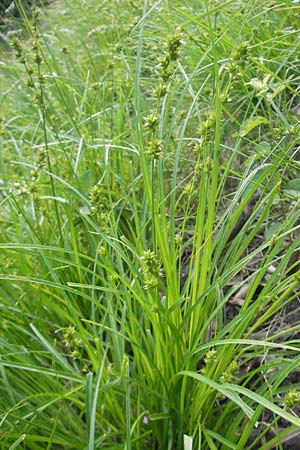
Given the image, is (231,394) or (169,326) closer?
(231,394)

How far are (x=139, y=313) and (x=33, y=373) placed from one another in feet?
0.90

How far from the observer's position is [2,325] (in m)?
1.34

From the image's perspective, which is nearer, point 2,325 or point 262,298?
point 262,298

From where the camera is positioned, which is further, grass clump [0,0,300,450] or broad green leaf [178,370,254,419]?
grass clump [0,0,300,450]

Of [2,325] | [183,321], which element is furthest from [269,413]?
[2,325]

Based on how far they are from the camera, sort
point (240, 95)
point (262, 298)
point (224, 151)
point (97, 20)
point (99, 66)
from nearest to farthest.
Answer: point (262, 298)
point (224, 151)
point (240, 95)
point (99, 66)
point (97, 20)

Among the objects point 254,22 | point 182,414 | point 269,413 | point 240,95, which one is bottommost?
point 269,413

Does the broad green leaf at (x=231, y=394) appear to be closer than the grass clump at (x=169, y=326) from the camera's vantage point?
Yes

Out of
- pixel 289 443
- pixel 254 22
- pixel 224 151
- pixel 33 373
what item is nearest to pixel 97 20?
pixel 254 22

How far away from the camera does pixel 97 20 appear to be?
3.43m

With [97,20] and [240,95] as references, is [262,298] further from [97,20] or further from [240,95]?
[97,20]

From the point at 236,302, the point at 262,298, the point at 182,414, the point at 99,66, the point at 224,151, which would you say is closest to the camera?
the point at 262,298

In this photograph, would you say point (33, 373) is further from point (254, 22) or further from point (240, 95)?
point (254, 22)

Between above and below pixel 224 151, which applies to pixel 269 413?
below
